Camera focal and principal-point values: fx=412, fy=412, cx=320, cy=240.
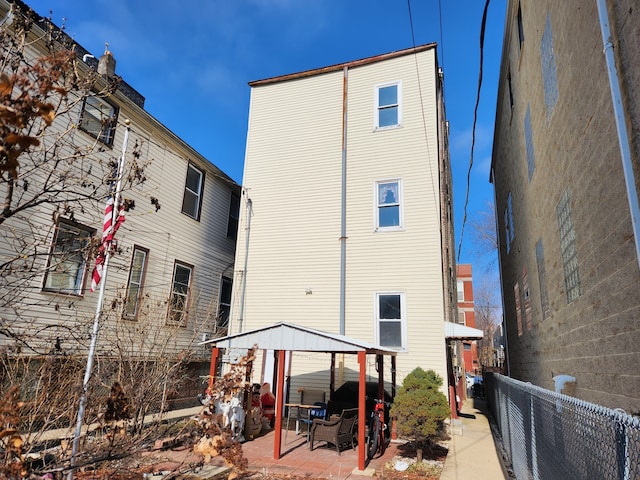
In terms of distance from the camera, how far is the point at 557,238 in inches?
271

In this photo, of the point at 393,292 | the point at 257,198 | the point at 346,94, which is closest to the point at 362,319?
the point at 393,292

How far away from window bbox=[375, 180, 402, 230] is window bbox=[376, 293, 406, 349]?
205cm

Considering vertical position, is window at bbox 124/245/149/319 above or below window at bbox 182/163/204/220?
below

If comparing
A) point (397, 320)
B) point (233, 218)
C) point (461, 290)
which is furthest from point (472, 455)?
point (461, 290)

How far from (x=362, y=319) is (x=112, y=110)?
903cm

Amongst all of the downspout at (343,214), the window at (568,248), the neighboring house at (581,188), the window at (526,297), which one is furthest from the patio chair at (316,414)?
the window at (568,248)

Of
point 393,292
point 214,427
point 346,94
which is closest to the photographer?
point 214,427

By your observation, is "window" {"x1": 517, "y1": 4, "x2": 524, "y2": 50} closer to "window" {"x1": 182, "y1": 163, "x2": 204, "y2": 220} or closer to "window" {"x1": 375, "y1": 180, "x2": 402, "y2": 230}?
"window" {"x1": 375, "y1": 180, "x2": 402, "y2": 230}

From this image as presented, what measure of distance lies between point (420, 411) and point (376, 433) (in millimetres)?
1098

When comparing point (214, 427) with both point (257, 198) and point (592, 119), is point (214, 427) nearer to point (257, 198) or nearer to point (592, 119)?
point (592, 119)

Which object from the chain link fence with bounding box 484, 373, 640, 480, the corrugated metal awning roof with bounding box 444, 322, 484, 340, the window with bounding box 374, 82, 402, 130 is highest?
the window with bounding box 374, 82, 402, 130

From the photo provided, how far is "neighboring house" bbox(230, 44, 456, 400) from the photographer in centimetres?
1125

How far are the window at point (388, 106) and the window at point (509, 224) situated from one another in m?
4.39

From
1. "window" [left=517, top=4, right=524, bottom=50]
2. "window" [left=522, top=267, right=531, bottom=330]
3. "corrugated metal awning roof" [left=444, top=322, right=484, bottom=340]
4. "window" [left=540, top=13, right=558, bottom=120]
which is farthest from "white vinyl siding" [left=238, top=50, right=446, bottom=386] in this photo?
"window" [left=540, top=13, right=558, bottom=120]
